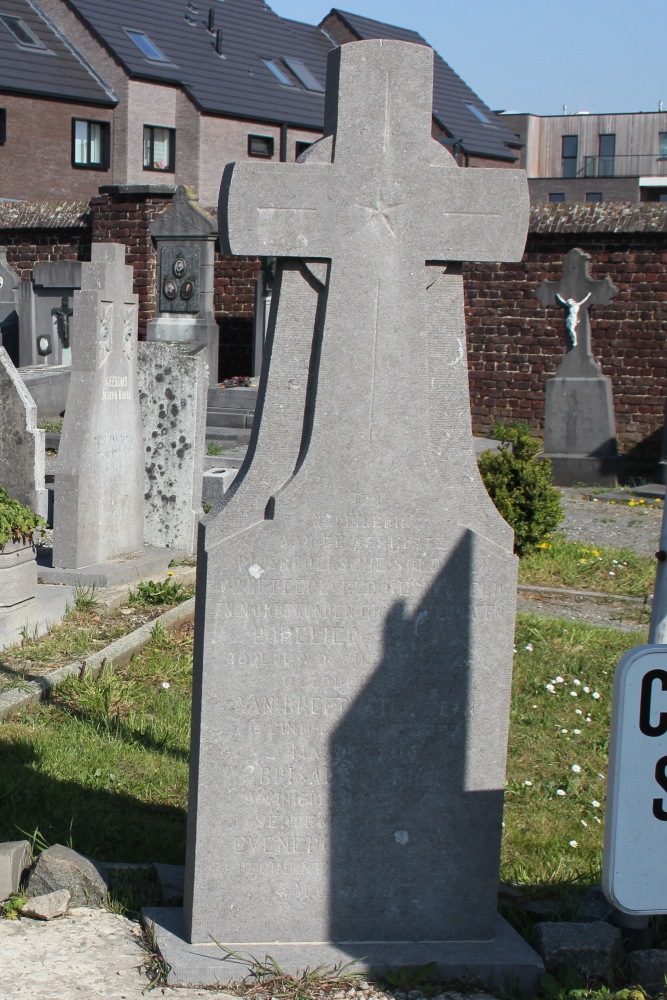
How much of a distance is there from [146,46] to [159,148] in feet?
9.11

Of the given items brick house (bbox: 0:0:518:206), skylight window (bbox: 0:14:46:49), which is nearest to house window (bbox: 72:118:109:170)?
brick house (bbox: 0:0:518:206)

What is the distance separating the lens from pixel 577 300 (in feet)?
50.9

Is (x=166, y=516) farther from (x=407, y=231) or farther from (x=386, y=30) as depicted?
(x=386, y=30)

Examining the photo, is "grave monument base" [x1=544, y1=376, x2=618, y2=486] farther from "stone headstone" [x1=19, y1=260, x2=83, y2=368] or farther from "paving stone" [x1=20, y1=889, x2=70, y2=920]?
"paving stone" [x1=20, y1=889, x2=70, y2=920]

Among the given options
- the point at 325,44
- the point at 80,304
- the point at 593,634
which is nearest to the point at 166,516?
the point at 80,304

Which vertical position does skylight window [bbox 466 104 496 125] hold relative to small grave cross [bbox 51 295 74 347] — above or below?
above

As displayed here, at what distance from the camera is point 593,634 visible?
6824 millimetres

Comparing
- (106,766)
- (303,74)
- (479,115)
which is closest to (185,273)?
(106,766)

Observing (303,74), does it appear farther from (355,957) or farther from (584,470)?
(355,957)

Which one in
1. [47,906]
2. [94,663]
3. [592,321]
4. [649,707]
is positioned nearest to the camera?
[649,707]

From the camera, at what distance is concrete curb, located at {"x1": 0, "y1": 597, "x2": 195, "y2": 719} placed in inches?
210

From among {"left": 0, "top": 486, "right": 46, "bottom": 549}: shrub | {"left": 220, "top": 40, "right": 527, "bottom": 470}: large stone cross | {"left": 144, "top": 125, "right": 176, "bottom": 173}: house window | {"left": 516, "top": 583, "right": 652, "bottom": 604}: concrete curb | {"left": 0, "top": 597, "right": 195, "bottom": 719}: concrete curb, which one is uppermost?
{"left": 144, "top": 125, "right": 176, "bottom": 173}: house window

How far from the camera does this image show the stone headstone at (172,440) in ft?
28.0

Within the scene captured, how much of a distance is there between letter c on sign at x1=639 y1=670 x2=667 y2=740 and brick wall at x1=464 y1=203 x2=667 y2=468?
47.1 ft
